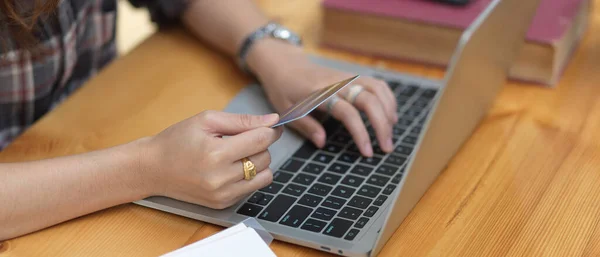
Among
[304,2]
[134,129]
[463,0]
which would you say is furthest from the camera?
[304,2]

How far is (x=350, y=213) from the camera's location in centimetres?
76

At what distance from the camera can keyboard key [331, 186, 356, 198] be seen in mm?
799

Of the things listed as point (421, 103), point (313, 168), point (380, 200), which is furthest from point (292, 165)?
point (421, 103)

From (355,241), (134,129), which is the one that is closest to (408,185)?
(355,241)

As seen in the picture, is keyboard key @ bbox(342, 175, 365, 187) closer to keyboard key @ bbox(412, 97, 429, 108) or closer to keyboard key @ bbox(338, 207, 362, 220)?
keyboard key @ bbox(338, 207, 362, 220)

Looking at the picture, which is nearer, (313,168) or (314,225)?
(314,225)

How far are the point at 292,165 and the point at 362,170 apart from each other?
0.27 ft

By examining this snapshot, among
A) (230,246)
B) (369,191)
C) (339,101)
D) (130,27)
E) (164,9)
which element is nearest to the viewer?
(230,246)

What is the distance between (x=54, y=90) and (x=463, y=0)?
25.0 inches

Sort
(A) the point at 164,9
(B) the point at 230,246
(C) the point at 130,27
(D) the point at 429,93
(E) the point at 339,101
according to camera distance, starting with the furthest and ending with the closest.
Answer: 1. (C) the point at 130,27
2. (A) the point at 164,9
3. (D) the point at 429,93
4. (E) the point at 339,101
5. (B) the point at 230,246

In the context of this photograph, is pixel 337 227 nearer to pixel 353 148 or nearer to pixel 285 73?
pixel 353 148

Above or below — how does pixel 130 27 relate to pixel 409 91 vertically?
below

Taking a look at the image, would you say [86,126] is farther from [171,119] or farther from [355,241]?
[355,241]

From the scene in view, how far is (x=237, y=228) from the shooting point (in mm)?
731
